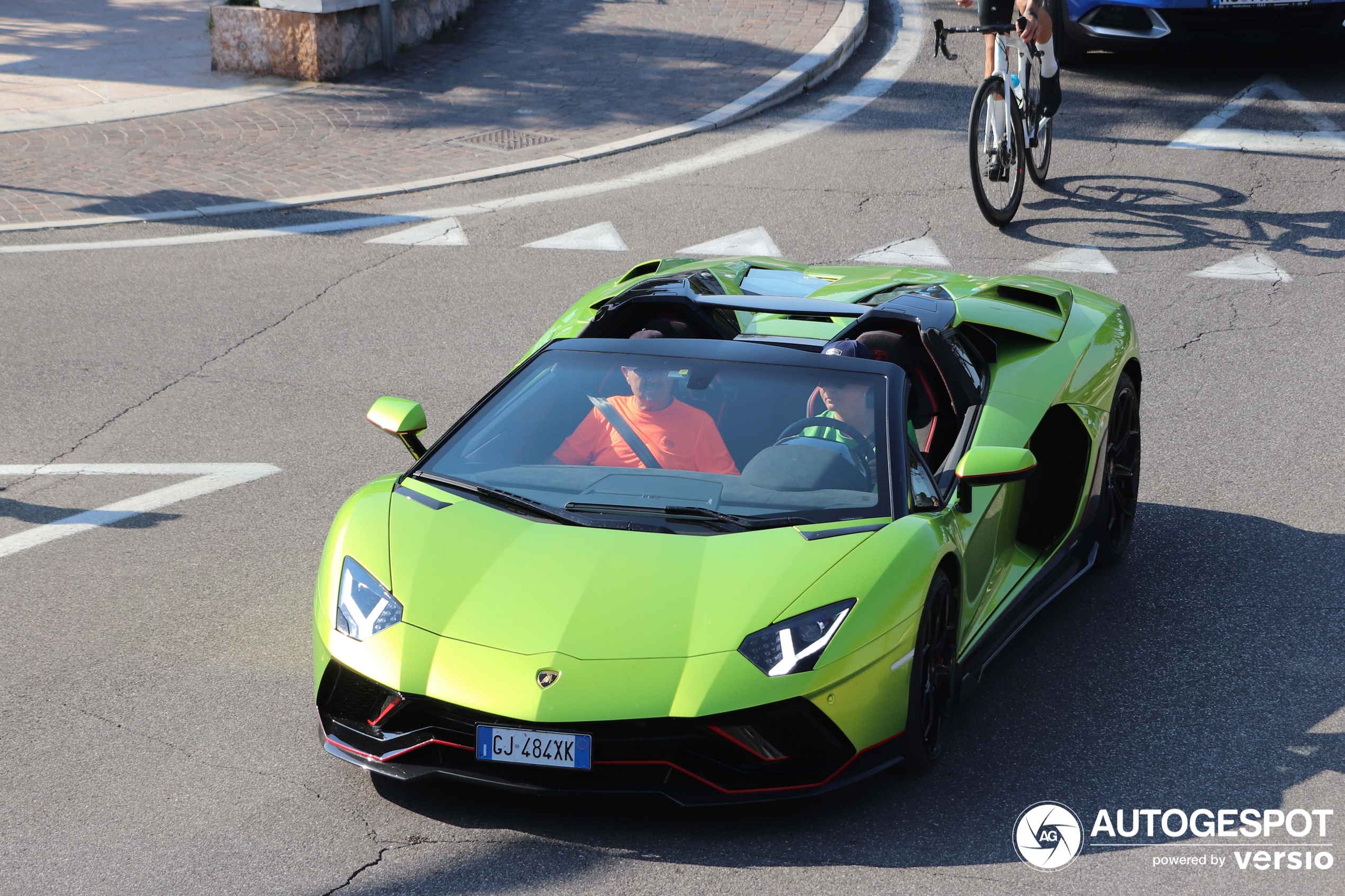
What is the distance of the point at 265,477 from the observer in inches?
275

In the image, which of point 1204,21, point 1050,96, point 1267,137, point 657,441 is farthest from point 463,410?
point 1204,21

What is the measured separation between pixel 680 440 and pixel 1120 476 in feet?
7.00

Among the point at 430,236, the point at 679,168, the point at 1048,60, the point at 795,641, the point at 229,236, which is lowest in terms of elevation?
the point at 229,236

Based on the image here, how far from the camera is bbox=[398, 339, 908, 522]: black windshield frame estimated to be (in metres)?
4.68

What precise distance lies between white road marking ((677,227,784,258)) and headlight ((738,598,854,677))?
6152 mm

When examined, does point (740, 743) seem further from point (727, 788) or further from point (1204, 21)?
point (1204, 21)

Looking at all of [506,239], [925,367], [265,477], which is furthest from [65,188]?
[925,367]

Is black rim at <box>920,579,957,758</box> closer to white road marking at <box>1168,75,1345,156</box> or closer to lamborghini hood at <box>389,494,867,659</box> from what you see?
lamborghini hood at <box>389,494,867,659</box>

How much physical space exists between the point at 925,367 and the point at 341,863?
103 inches

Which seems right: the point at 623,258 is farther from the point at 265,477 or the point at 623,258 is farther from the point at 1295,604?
the point at 1295,604

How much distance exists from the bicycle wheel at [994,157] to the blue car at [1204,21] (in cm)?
309

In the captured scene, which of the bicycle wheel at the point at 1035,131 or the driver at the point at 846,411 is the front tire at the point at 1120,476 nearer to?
the driver at the point at 846,411

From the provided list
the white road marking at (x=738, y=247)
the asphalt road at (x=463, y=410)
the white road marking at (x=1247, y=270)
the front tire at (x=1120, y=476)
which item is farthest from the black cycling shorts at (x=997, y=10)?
the front tire at (x=1120, y=476)

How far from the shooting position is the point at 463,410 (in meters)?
7.74
